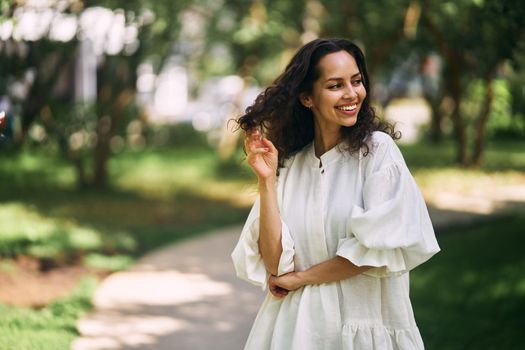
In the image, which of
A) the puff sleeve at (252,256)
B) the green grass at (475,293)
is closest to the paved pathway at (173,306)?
the green grass at (475,293)

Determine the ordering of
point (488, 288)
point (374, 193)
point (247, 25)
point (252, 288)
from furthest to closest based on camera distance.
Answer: point (247, 25)
point (252, 288)
point (488, 288)
point (374, 193)

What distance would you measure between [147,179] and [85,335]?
966cm

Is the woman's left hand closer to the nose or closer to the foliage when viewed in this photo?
the nose

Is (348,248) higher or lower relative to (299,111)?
lower

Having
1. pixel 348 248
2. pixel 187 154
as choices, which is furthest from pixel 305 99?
pixel 187 154

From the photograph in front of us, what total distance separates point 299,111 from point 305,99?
0.12 m

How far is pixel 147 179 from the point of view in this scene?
14.9 meters

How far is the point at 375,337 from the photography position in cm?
263

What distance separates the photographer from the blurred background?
618cm

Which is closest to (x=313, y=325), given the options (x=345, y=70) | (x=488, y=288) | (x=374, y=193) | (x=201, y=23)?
(x=374, y=193)

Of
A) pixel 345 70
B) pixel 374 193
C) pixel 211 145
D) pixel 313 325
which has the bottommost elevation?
pixel 211 145

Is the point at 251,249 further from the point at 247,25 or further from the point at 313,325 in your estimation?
the point at 247,25

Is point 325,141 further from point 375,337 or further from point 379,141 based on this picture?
point 375,337

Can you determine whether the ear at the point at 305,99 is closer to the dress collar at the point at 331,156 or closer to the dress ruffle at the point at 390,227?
the dress collar at the point at 331,156
